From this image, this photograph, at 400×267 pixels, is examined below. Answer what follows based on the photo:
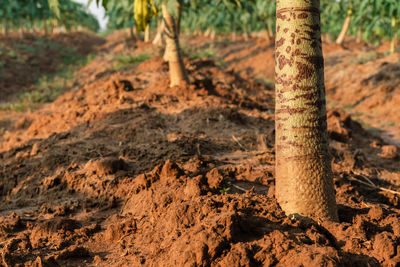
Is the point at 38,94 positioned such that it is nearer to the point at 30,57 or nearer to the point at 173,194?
the point at 30,57

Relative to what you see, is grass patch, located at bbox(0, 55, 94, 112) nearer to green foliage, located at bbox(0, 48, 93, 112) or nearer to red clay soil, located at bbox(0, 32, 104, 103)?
green foliage, located at bbox(0, 48, 93, 112)

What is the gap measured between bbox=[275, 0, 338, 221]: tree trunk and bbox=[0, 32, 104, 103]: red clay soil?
42.8 feet

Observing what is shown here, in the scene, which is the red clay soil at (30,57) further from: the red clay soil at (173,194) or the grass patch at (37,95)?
the red clay soil at (173,194)

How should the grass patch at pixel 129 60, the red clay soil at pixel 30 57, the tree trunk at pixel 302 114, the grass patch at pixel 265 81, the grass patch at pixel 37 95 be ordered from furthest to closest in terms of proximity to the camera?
the red clay soil at pixel 30 57, the grass patch at pixel 265 81, the grass patch at pixel 129 60, the grass patch at pixel 37 95, the tree trunk at pixel 302 114

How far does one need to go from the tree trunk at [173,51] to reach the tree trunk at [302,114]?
5179 mm

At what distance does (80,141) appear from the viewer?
546 centimetres

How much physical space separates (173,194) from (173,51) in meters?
5.12

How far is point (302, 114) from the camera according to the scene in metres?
2.58

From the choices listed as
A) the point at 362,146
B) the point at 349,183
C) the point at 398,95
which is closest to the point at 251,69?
the point at 398,95

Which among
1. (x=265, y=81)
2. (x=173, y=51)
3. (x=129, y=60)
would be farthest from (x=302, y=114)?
(x=265, y=81)

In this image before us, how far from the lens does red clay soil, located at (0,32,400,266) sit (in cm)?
230

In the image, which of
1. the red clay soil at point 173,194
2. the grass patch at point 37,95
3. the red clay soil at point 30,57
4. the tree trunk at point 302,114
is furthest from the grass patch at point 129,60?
the tree trunk at point 302,114

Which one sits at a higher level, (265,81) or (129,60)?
(129,60)

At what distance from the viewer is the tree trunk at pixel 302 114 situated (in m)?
2.55
